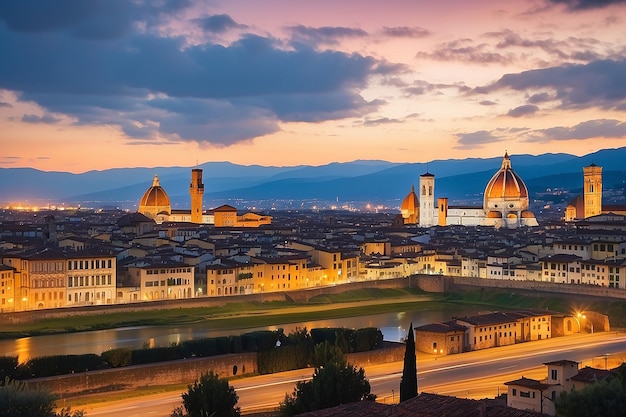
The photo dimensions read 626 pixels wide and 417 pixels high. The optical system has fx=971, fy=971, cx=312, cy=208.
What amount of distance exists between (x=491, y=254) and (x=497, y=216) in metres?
41.1

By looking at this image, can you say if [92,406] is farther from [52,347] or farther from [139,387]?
[52,347]

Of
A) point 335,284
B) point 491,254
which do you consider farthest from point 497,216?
point 335,284

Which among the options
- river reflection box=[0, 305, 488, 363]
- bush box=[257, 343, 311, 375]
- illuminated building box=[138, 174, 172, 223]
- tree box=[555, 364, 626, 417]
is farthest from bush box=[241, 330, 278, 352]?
illuminated building box=[138, 174, 172, 223]

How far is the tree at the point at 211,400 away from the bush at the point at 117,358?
26.8 ft

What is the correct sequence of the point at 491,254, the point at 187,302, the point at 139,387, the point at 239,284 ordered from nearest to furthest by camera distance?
the point at 139,387 < the point at 187,302 < the point at 239,284 < the point at 491,254

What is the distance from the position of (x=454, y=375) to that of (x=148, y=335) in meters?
13.9

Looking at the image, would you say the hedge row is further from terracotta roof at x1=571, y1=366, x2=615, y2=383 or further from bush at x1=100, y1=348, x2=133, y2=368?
terracotta roof at x1=571, y1=366, x2=615, y2=383

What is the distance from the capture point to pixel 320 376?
23.3 metres

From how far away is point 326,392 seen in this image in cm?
2320

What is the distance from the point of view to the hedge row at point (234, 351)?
2877 centimetres

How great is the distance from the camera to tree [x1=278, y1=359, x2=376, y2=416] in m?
23.0

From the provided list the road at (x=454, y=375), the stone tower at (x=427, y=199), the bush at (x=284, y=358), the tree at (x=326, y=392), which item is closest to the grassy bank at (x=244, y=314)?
the bush at (x=284, y=358)

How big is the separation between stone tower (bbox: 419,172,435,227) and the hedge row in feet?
239

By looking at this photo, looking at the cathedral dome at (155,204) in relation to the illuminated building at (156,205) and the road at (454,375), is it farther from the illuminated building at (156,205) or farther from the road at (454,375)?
the road at (454,375)
